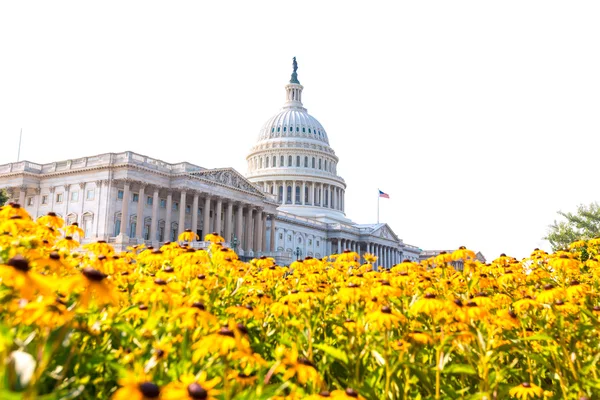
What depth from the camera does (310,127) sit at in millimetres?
141500

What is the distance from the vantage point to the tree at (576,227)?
4966 centimetres

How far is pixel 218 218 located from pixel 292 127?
6859cm

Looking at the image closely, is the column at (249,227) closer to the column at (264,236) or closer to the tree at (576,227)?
the column at (264,236)

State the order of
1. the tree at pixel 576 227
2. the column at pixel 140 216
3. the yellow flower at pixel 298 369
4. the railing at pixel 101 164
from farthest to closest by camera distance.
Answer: the column at pixel 140 216
the railing at pixel 101 164
the tree at pixel 576 227
the yellow flower at pixel 298 369

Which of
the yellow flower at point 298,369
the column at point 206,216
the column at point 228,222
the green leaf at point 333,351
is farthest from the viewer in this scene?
the column at point 228,222

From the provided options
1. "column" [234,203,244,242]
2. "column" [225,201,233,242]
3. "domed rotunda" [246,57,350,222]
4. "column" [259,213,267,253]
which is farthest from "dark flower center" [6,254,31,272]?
"domed rotunda" [246,57,350,222]

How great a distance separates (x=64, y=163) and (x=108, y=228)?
1258 cm

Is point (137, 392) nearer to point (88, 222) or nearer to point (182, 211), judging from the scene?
point (88, 222)

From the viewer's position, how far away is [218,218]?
7538 cm

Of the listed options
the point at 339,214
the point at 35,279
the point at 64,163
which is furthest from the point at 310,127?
the point at 35,279

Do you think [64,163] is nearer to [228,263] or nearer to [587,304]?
[228,263]

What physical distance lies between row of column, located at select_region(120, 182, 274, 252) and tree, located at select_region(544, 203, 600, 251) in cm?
4276

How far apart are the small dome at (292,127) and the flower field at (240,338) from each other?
12941 cm

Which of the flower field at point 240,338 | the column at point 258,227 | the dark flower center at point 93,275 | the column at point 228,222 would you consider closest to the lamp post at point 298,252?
the column at point 258,227
